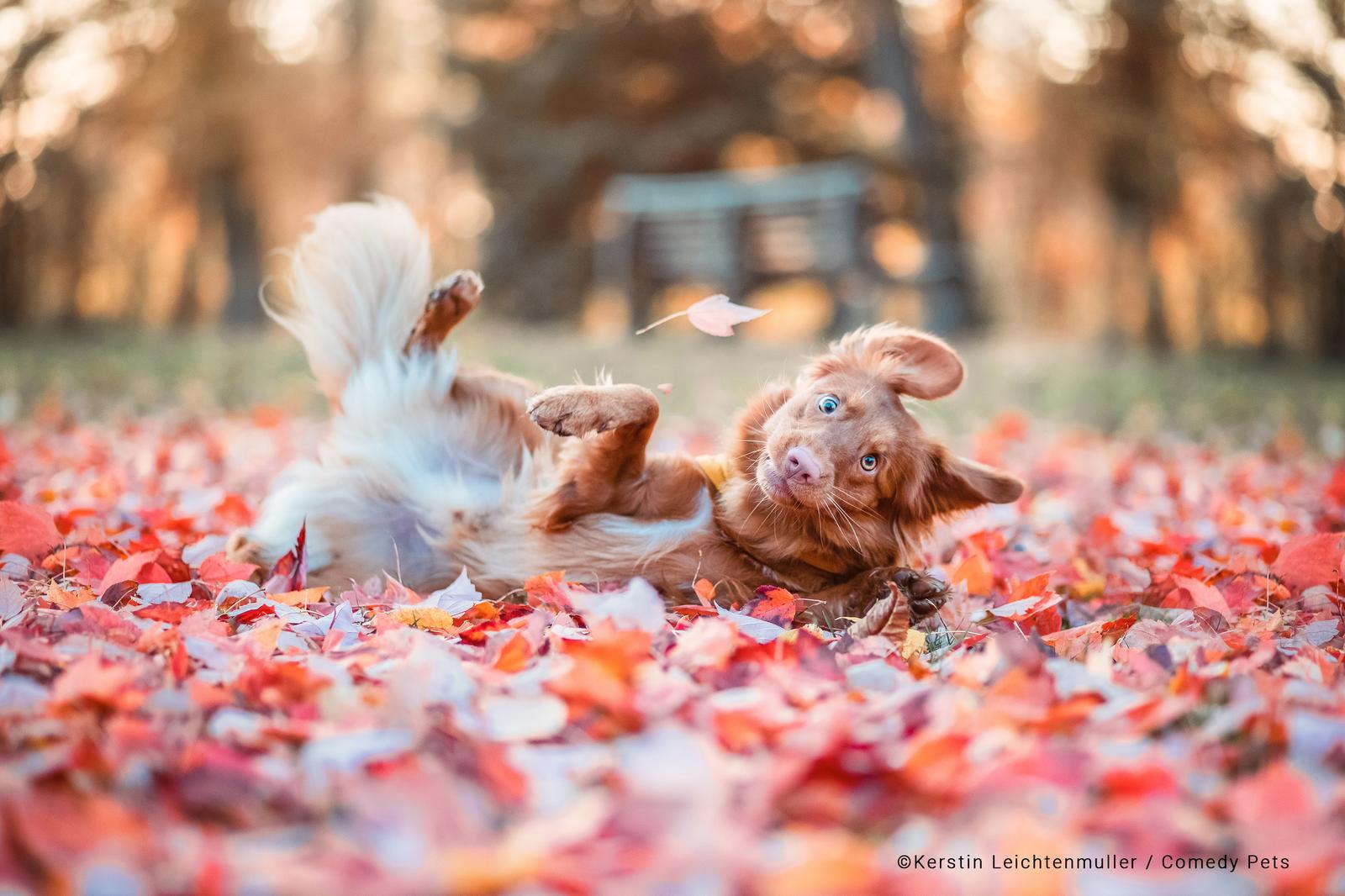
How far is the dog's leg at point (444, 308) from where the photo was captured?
376 centimetres

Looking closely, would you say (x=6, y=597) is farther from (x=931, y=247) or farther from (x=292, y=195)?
(x=292, y=195)

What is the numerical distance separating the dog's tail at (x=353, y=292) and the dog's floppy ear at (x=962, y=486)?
191 cm

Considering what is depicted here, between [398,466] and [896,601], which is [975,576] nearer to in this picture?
[896,601]

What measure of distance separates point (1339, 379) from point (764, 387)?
8366 mm

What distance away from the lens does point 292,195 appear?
19328 mm

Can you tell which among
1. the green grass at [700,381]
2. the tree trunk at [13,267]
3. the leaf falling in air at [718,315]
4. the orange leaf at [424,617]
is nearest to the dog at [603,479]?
the leaf falling in air at [718,315]

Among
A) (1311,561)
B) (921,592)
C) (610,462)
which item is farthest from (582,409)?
(1311,561)

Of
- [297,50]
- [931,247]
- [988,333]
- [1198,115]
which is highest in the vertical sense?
[297,50]

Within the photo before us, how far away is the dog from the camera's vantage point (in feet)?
10.6

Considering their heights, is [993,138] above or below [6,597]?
above

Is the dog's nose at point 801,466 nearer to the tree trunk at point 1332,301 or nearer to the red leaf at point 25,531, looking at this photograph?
the red leaf at point 25,531

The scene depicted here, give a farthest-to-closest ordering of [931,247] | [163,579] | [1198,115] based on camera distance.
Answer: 1. [931,247]
2. [1198,115]
3. [163,579]

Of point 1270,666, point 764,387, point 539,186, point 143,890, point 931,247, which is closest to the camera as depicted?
point 143,890

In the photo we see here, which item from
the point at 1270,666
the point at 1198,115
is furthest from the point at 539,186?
the point at 1270,666
